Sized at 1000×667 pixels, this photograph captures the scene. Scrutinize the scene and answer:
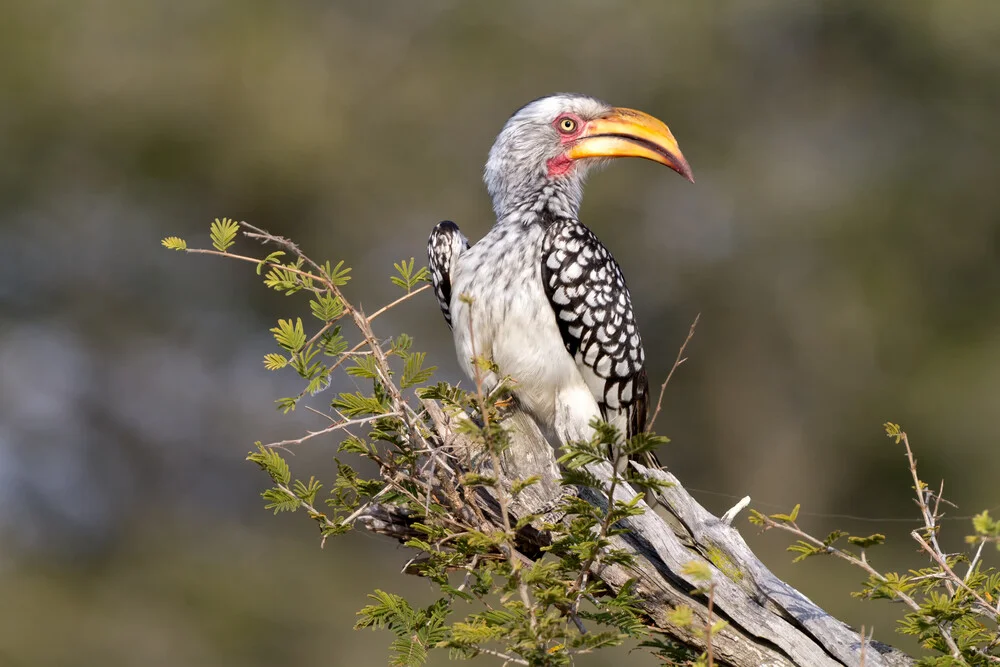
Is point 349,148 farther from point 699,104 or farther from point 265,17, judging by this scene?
point 699,104

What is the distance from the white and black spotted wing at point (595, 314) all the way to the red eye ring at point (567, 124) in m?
0.60

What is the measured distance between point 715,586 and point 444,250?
69.1 inches

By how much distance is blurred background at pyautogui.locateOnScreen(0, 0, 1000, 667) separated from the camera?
13617mm

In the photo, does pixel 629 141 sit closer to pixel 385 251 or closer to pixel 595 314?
pixel 595 314

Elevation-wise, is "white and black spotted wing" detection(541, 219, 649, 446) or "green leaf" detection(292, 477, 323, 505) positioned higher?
"white and black spotted wing" detection(541, 219, 649, 446)

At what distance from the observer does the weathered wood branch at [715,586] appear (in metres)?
3.05

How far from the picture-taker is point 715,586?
114 inches

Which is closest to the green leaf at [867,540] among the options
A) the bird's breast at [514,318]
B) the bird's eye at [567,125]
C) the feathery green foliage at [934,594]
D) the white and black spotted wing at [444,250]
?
the feathery green foliage at [934,594]

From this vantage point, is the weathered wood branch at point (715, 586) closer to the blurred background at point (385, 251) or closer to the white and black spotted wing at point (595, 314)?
the white and black spotted wing at point (595, 314)

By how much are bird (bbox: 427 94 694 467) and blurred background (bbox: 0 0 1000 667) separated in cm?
872

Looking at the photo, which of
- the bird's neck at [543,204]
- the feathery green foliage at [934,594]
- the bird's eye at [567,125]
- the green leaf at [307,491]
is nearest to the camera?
the feathery green foliage at [934,594]

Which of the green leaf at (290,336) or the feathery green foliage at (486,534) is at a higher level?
the green leaf at (290,336)

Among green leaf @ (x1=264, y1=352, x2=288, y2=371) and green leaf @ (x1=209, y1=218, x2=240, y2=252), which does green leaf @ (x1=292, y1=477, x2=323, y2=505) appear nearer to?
green leaf @ (x1=264, y1=352, x2=288, y2=371)

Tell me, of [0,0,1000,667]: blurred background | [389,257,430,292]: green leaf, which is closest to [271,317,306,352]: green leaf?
[389,257,430,292]: green leaf
